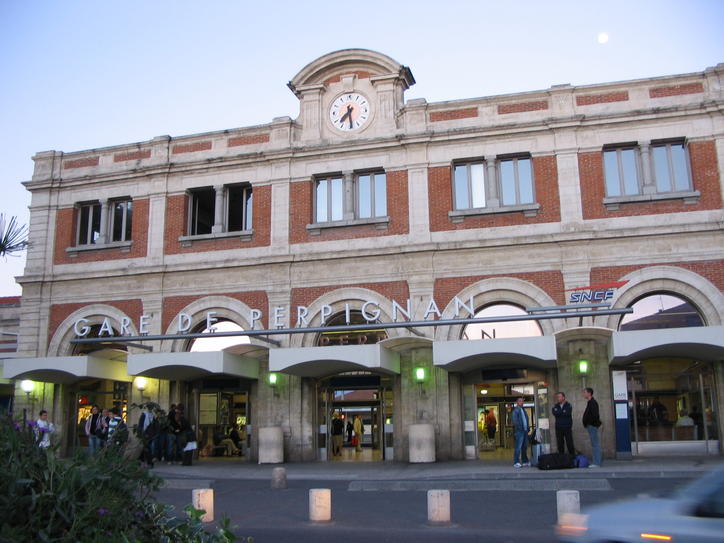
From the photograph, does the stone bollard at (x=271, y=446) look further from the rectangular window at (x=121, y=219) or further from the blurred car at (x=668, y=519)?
the blurred car at (x=668, y=519)

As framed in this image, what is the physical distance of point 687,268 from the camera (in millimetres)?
21172

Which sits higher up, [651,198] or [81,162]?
[81,162]

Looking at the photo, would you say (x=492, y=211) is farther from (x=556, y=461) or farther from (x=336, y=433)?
(x=336, y=433)

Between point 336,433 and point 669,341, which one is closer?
point 669,341

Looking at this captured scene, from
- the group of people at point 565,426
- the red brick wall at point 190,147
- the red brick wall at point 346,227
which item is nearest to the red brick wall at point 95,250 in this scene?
the red brick wall at point 190,147

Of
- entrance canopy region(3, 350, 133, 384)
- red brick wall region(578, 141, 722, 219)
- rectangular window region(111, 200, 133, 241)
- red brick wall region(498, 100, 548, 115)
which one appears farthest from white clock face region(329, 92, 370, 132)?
entrance canopy region(3, 350, 133, 384)

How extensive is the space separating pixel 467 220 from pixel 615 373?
5845mm

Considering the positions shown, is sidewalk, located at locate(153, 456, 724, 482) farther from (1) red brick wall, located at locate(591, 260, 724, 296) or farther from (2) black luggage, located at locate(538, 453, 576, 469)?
(1) red brick wall, located at locate(591, 260, 724, 296)

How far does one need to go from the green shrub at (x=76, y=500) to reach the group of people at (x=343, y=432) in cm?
1614

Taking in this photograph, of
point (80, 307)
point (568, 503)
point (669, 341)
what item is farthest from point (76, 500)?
point (80, 307)

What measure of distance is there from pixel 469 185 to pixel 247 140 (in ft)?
24.0

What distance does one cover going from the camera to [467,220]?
23.1 metres

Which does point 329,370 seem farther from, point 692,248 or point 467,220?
point 692,248

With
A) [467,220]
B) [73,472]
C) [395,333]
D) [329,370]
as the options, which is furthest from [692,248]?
[73,472]
